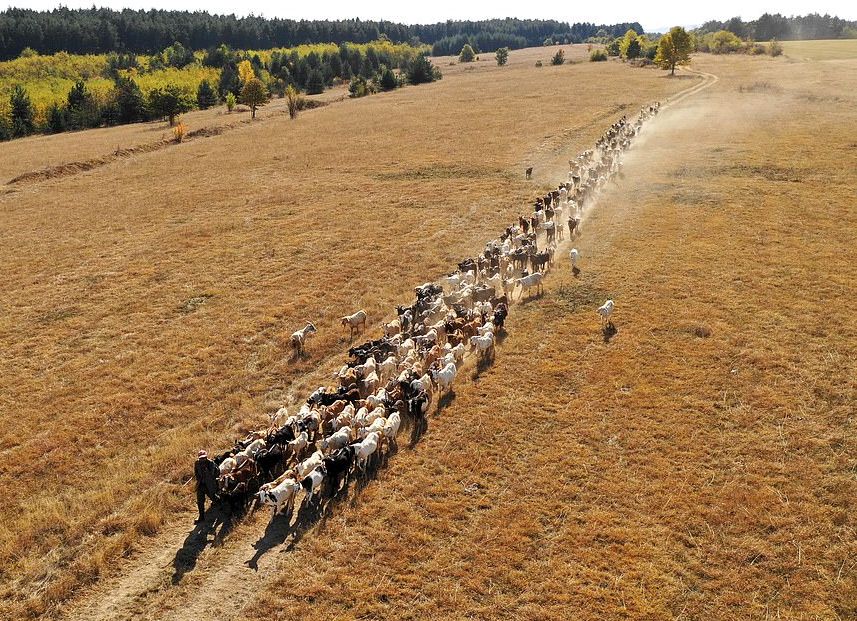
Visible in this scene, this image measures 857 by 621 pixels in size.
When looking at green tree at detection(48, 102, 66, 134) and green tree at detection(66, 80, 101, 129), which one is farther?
green tree at detection(66, 80, 101, 129)

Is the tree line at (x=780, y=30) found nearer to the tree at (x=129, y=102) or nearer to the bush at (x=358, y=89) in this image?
the bush at (x=358, y=89)

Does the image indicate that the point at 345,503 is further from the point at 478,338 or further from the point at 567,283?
the point at 567,283

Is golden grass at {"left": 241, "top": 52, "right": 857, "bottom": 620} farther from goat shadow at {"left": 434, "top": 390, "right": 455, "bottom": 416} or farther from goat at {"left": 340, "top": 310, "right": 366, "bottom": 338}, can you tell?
goat at {"left": 340, "top": 310, "right": 366, "bottom": 338}

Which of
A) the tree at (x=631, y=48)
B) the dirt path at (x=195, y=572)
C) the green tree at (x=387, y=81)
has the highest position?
the tree at (x=631, y=48)

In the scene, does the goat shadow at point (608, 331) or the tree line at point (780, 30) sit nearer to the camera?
the goat shadow at point (608, 331)

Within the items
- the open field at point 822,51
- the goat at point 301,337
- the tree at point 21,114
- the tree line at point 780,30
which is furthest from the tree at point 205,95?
the tree line at point 780,30

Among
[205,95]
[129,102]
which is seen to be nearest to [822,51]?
[205,95]

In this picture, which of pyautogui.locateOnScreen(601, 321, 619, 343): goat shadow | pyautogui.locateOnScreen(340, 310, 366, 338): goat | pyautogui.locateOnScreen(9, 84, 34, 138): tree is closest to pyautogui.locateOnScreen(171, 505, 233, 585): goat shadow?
pyautogui.locateOnScreen(340, 310, 366, 338): goat
